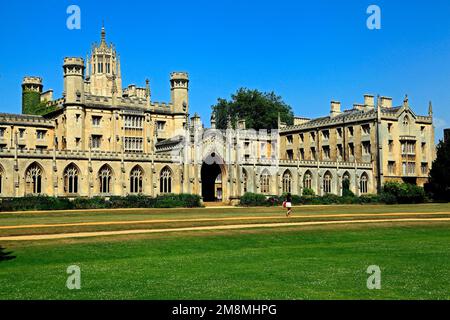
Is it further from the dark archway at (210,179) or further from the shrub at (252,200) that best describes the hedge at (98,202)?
the dark archway at (210,179)

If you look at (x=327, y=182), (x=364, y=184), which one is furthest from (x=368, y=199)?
(x=364, y=184)

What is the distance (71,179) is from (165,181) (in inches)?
417

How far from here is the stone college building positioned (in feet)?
181

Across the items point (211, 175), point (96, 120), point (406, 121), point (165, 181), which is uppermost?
point (406, 121)

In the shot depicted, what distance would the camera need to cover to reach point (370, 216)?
37562 mm

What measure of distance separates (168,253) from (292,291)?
8.83 metres

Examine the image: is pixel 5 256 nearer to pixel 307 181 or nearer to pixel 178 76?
pixel 307 181

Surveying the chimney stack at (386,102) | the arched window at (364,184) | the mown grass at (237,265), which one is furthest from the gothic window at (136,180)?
the chimney stack at (386,102)

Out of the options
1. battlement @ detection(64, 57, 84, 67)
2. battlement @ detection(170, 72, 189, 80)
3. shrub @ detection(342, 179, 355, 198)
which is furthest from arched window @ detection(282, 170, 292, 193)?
battlement @ detection(64, 57, 84, 67)

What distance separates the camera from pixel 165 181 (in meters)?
60.8

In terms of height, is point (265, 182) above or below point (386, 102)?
below

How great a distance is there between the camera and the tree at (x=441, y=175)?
66188 mm

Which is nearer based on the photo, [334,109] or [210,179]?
[210,179]
